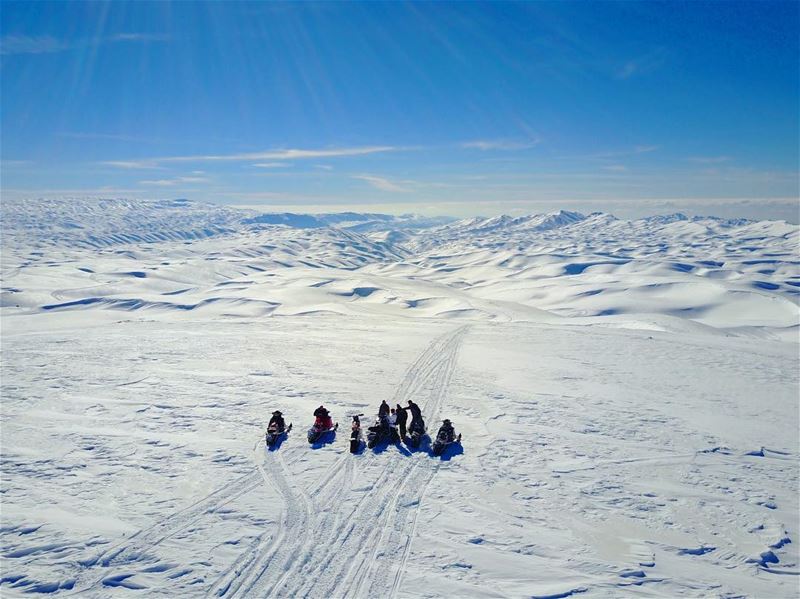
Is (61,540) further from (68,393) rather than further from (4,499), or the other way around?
(68,393)

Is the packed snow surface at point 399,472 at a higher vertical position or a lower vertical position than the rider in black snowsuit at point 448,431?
lower

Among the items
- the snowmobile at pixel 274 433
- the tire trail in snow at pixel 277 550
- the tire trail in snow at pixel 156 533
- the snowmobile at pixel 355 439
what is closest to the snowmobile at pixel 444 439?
the snowmobile at pixel 355 439

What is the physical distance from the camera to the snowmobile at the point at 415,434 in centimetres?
1376

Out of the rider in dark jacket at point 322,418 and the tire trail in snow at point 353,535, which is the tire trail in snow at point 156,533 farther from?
the rider in dark jacket at point 322,418

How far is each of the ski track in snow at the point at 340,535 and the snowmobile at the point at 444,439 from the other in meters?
0.38

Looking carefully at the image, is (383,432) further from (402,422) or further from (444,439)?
(444,439)

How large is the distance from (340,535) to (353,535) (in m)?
0.28

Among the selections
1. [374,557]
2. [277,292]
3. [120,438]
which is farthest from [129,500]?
[277,292]

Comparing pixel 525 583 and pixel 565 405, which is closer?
pixel 525 583

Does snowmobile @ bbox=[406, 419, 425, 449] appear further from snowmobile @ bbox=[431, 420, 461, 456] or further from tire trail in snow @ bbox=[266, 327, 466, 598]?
snowmobile @ bbox=[431, 420, 461, 456]

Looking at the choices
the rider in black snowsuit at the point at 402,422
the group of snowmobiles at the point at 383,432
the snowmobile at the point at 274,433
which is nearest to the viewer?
the group of snowmobiles at the point at 383,432

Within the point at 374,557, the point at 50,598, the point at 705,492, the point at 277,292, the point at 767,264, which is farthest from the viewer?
the point at 767,264

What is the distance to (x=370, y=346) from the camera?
2762cm

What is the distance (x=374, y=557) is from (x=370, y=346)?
1898 centimetres
